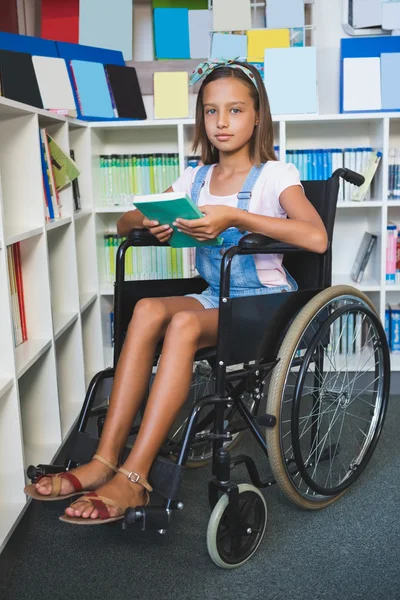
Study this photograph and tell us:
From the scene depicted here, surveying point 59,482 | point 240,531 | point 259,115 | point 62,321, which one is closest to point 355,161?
point 259,115

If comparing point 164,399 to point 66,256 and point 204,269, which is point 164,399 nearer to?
point 204,269

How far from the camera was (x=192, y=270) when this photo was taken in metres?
A: 2.96

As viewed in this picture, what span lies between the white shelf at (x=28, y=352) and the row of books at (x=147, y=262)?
1.02 m

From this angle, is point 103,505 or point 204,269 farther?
point 204,269

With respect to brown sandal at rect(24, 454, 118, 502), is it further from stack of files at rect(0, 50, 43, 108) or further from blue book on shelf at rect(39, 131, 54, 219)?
stack of files at rect(0, 50, 43, 108)

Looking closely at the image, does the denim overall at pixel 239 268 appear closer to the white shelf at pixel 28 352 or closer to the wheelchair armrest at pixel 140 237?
the wheelchair armrest at pixel 140 237

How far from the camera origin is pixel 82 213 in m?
2.60

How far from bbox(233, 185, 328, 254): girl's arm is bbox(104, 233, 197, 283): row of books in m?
1.25

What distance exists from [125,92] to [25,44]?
433mm

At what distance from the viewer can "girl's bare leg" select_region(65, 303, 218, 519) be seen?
4.81 ft

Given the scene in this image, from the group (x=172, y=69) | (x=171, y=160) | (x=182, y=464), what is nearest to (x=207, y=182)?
(x=182, y=464)

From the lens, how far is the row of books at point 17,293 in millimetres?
1915

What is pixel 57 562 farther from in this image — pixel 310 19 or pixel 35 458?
pixel 310 19

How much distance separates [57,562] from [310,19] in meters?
2.34
